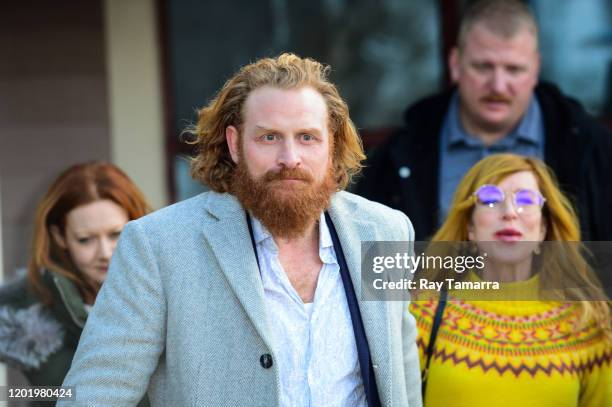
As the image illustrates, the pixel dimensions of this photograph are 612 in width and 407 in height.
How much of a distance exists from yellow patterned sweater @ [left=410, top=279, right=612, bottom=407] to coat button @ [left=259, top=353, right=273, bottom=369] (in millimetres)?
722

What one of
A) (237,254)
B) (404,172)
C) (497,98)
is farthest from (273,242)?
(497,98)

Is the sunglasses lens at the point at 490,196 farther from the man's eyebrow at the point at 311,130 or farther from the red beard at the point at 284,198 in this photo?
the man's eyebrow at the point at 311,130

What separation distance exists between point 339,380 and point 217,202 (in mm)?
646

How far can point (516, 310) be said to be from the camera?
11.6 ft

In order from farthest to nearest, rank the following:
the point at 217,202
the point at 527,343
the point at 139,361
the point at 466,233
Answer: the point at 466,233
the point at 527,343
the point at 217,202
the point at 139,361

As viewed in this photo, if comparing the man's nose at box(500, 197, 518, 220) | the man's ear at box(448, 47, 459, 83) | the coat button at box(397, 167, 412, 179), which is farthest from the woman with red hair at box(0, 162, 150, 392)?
the man's ear at box(448, 47, 459, 83)

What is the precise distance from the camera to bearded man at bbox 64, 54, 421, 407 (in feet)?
9.71

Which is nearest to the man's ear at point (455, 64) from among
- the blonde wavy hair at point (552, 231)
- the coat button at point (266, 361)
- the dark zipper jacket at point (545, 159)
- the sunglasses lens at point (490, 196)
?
the dark zipper jacket at point (545, 159)

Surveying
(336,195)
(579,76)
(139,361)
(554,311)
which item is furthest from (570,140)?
(139,361)

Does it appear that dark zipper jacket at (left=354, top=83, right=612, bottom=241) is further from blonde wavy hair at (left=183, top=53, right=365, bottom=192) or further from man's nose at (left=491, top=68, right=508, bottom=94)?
blonde wavy hair at (left=183, top=53, right=365, bottom=192)

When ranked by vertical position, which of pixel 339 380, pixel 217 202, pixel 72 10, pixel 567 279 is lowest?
pixel 339 380

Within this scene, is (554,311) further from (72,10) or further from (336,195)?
(72,10)

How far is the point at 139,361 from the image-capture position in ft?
9.67

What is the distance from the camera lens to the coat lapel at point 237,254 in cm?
298
